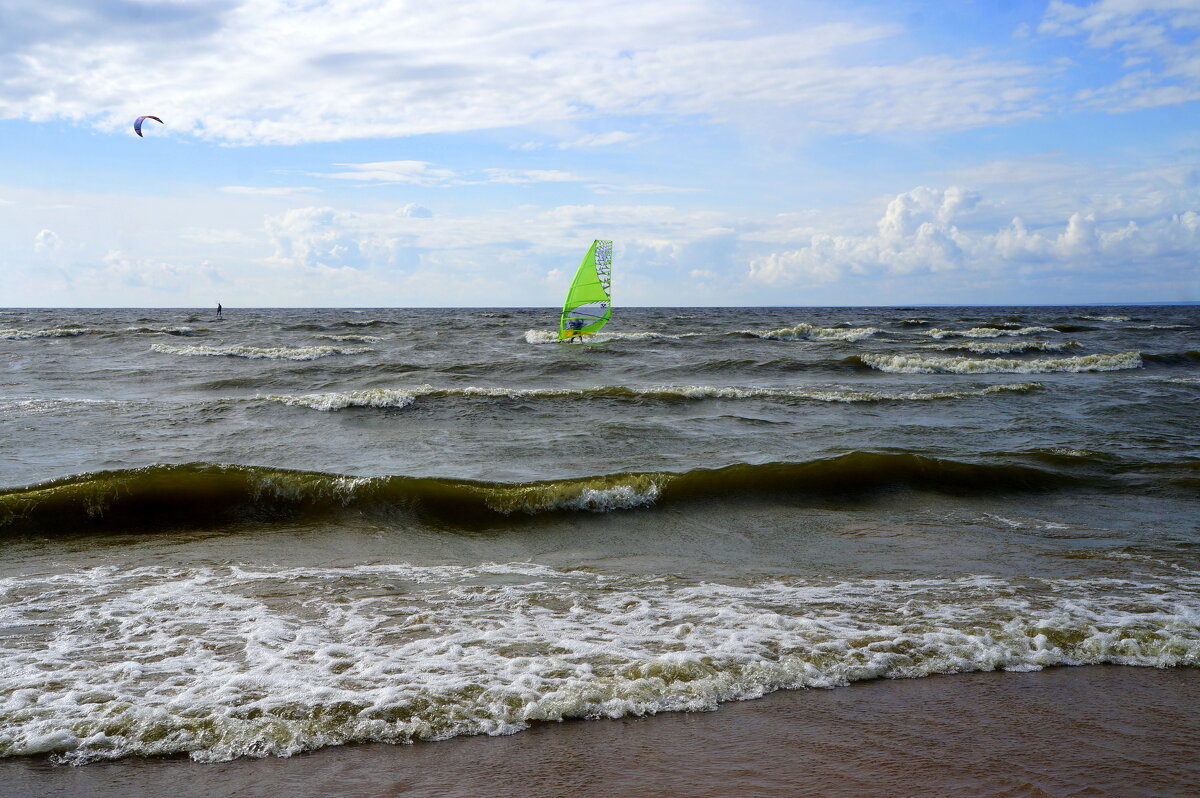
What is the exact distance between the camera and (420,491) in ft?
32.1

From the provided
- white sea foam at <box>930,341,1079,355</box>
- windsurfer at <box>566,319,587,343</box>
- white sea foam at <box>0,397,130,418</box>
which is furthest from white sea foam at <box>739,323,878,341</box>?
white sea foam at <box>0,397,130,418</box>

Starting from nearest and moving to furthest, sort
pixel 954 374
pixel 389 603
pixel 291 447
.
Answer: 1. pixel 389 603
2. pixel 291 447
3. pixel 954 374

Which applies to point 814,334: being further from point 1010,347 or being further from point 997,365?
point 997,365

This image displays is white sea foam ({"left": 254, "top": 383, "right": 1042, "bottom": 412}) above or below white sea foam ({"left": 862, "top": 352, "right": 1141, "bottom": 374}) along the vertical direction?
below

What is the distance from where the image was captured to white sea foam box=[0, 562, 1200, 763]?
430 cm

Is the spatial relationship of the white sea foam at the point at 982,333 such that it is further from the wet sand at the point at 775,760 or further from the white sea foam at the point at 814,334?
the wet sand at the point at 775,760

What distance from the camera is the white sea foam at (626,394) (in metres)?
17.5

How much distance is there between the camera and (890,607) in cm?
608

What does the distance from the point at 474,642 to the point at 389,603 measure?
1139 mm

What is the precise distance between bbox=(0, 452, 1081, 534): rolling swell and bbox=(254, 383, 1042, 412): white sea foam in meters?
7.11

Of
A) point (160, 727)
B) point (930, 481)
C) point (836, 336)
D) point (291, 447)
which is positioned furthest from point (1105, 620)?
point (836, 336)

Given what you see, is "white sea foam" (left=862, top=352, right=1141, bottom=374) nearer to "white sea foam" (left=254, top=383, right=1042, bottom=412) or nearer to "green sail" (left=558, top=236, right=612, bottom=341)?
"white sea foam" (left=254, top=383, right=1042, bottom=412)

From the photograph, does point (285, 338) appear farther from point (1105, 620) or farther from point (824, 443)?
point (1105, 620)

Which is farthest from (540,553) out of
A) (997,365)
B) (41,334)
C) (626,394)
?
(41,334)
